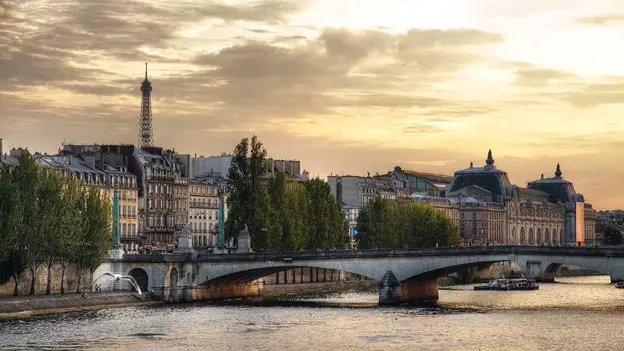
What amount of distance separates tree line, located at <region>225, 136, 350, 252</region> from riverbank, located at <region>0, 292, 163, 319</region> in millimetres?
19901

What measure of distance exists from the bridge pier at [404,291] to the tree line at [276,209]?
17699 mm

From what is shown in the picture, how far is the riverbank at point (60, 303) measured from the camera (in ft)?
364

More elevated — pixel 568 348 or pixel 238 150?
pixel 238 150

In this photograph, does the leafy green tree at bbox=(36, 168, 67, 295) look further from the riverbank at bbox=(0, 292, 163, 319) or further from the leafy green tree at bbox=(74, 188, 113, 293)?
the riverbank at bbox=(0, 292, 163, 319)

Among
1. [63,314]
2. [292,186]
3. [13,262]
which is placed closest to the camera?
[63,314]

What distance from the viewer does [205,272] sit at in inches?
5325

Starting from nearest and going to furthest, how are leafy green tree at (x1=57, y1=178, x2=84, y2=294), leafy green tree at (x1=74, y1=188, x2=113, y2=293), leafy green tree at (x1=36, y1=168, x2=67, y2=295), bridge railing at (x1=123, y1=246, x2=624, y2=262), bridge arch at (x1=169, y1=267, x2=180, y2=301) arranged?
leafy green tree at (x1=36, y1=168, x2=67, y2=295), leafy green tree at (x1=57, y1=178, x2=84, y2=294), leafy green tree at (x1=74, y1=188, x2=113, y2=293), bridge railing at (x1=123, y1=246, x2=624, y2=262), bridge arch at (x1=169, y1=267, x2=180, y2=301)

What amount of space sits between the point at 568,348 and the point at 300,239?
210ft

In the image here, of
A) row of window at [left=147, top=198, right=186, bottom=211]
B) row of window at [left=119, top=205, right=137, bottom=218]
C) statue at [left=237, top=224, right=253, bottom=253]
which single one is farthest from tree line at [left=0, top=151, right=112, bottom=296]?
row of window at [left=147, top=198, right=186, bottom=211]

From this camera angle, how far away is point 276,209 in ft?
498

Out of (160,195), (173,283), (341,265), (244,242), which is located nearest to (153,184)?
(160,195)

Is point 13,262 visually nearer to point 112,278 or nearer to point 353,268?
point 112,278

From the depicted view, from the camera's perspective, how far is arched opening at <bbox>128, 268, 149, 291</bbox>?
133250 millimetres

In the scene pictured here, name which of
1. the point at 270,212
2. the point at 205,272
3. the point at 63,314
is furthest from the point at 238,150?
the point at 63,314
